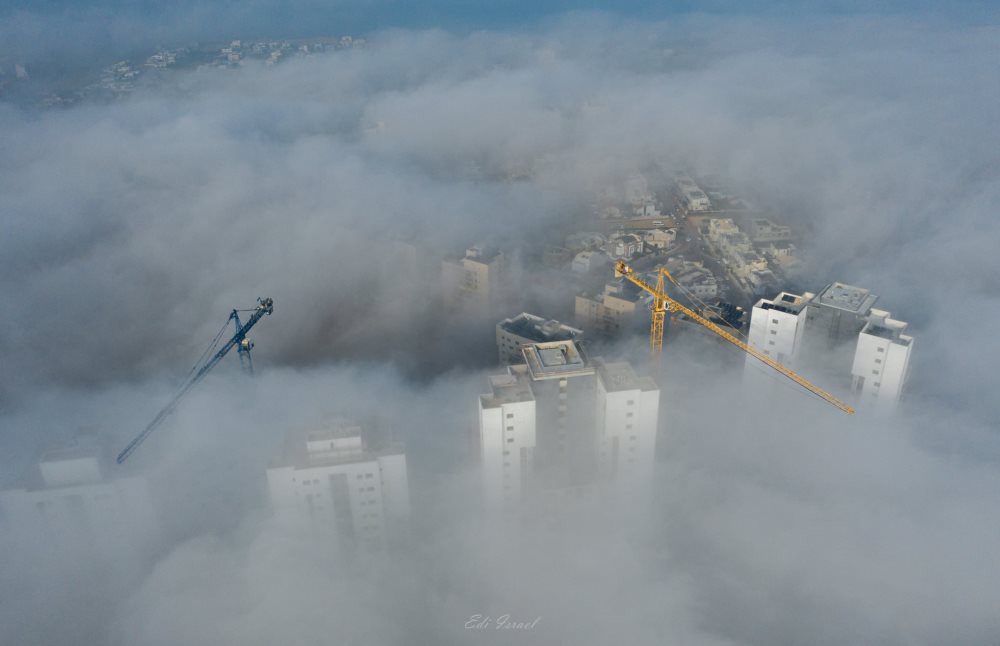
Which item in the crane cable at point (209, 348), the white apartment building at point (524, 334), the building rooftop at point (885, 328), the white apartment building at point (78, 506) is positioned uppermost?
the building rooftop at point (885, 328)

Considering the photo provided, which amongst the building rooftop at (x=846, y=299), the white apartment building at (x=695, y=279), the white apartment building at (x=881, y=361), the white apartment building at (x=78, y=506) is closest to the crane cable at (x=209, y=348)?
the white apartment building at (x=78, y=506)

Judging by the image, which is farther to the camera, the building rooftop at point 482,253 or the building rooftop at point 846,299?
the building rooftop at point 482,253

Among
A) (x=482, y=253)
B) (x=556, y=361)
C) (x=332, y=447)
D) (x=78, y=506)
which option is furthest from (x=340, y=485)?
(x=482, y=253)

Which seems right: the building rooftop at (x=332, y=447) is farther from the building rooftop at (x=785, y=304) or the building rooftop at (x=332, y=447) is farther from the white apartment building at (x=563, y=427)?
the building rooftop at (x=785, y=304)

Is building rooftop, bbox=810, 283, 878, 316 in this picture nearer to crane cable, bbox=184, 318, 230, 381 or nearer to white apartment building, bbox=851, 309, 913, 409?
white apartment building, bbox=851, 309, 913, 409

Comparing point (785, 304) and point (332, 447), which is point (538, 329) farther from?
point (332, 447)

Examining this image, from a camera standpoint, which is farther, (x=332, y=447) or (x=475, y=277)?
(x=475, y=277)

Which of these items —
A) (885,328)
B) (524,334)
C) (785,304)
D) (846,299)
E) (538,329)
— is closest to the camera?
(885,328)
